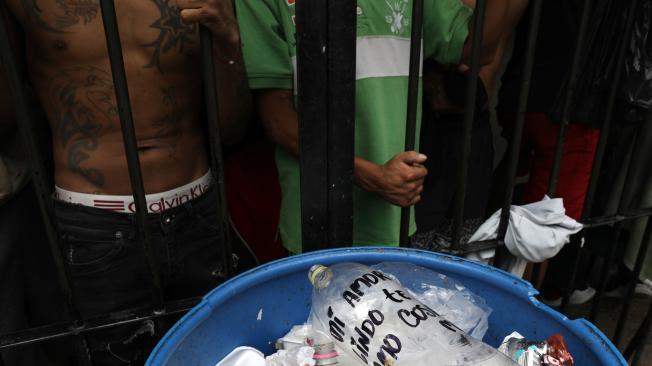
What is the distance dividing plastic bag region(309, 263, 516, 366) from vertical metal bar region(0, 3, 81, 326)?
50 centimetres

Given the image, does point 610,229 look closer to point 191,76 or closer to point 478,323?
point 478,323

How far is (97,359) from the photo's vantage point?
142 cm

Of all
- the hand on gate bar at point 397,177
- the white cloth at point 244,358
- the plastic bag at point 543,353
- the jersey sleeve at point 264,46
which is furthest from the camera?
the jersey sleeve at point 264,46

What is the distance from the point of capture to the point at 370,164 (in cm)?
119

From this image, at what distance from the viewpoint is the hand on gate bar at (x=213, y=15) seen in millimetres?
878

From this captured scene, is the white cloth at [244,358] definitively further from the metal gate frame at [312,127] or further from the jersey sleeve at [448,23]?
the jersey sleeve at [448,23]

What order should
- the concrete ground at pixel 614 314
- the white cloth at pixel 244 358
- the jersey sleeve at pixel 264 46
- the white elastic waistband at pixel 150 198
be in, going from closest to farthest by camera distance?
1. the white cloth at pixel 244 358
2. the jersey sleeve at pixel 264 46
3. the white elastic waistband at pixel 150 198
4. the concrete ground at pixel 614 314

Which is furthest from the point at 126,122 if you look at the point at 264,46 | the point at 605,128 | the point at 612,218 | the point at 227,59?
the point at 612,218

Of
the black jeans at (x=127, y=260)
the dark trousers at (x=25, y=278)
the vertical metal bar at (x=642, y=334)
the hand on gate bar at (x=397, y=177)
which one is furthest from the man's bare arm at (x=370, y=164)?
the vertical metal bar at (x=642, y=334)

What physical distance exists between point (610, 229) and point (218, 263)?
1.79 metres

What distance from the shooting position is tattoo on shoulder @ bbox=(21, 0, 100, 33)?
1224 millimetres

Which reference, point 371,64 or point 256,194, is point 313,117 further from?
point 256,194

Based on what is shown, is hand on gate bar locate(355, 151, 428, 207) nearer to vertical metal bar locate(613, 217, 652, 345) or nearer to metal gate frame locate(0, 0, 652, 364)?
metal gate frame locate(0, 0, 652, 364)

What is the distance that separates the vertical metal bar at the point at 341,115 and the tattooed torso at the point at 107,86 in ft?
2.11
